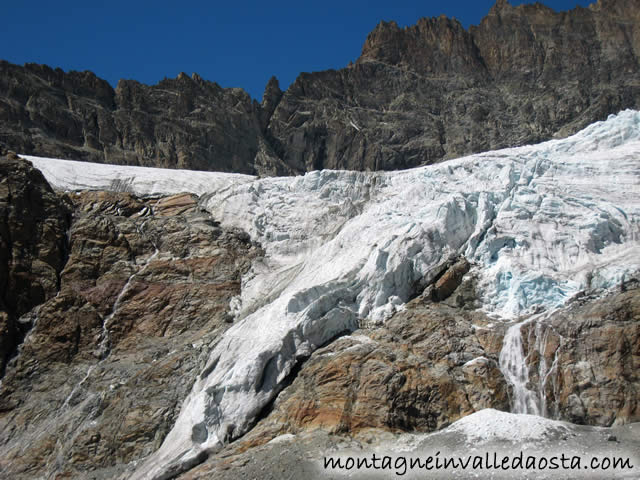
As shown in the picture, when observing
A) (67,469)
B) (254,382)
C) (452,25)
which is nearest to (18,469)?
(67,469)

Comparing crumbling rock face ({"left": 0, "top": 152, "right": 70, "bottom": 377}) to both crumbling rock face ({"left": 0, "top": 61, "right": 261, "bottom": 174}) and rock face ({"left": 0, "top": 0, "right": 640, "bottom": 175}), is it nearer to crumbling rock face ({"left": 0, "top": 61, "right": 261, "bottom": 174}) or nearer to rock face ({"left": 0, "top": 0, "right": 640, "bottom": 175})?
crumbling rock face ({"left": 0, "top": 61, "right": 261, "bottom": 174})

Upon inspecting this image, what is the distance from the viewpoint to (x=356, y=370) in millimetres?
19578

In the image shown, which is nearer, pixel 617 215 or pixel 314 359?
pixel 314 359

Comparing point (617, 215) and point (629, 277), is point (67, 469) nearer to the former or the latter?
point (629, 277)

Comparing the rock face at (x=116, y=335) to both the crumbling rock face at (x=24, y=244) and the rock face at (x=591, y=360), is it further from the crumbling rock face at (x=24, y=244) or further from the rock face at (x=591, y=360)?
the rock face at (x=591, y=360)

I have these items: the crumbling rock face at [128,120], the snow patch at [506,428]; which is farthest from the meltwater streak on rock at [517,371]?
the crumbling rock face at [128,120]

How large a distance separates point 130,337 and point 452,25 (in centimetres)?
8741

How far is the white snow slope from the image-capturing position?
20.7 m

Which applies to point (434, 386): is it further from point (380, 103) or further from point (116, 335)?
point (380, 103)

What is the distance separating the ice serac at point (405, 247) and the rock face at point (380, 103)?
4279cm

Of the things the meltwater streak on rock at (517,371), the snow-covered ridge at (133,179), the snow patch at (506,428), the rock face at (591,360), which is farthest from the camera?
the snow-covered ridge at (133,179)

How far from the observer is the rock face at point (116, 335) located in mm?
21125

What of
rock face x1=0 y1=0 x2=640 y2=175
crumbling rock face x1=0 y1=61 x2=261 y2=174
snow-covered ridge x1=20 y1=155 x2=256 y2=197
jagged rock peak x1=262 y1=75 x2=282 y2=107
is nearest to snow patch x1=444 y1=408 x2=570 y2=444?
snow-covered ridge x1=20 y1=155 x2=256 y2=197

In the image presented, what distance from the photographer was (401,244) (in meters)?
24.5
